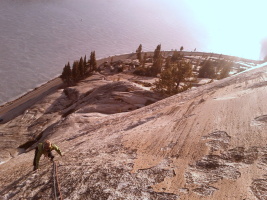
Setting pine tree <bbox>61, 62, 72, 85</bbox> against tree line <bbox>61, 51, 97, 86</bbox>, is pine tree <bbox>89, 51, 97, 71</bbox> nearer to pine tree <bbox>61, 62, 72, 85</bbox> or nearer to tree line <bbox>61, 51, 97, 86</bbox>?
tree line <bbox>61, 51, 97, 86</bbox>

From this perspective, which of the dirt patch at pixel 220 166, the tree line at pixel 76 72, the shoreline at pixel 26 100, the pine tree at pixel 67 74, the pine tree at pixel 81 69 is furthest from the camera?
the pine tree at pixel 81 69

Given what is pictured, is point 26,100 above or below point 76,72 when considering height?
below

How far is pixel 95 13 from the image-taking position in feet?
560

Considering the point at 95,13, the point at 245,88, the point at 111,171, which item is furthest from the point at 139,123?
the point at 95,13

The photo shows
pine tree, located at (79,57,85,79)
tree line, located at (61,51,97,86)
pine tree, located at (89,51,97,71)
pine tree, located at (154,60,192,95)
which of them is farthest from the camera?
pine tree, located at (89,51,97,71)

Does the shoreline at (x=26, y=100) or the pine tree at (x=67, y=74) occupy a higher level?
the pine tree at (x=67, y=74)

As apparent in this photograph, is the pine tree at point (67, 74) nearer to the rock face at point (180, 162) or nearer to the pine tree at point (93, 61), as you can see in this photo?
the pine tree at point (93, 61)

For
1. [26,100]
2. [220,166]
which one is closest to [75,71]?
[26,100]

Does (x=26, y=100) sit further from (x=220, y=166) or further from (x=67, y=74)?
(x=220, y=166)

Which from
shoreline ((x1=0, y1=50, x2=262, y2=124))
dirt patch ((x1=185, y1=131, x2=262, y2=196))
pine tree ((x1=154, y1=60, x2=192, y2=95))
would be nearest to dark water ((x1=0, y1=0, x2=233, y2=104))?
shoreline ((x1=0, y1=50, x2=262, y2=124))

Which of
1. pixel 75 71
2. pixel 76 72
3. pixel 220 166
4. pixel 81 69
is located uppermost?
pixel 220 166

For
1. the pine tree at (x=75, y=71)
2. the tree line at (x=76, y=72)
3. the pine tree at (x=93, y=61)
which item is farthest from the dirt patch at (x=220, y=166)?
the pine tree at (x=93, y=61)

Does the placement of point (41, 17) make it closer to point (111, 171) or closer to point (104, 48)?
point (104, 48)

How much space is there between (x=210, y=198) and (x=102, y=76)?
6853 centimetres
